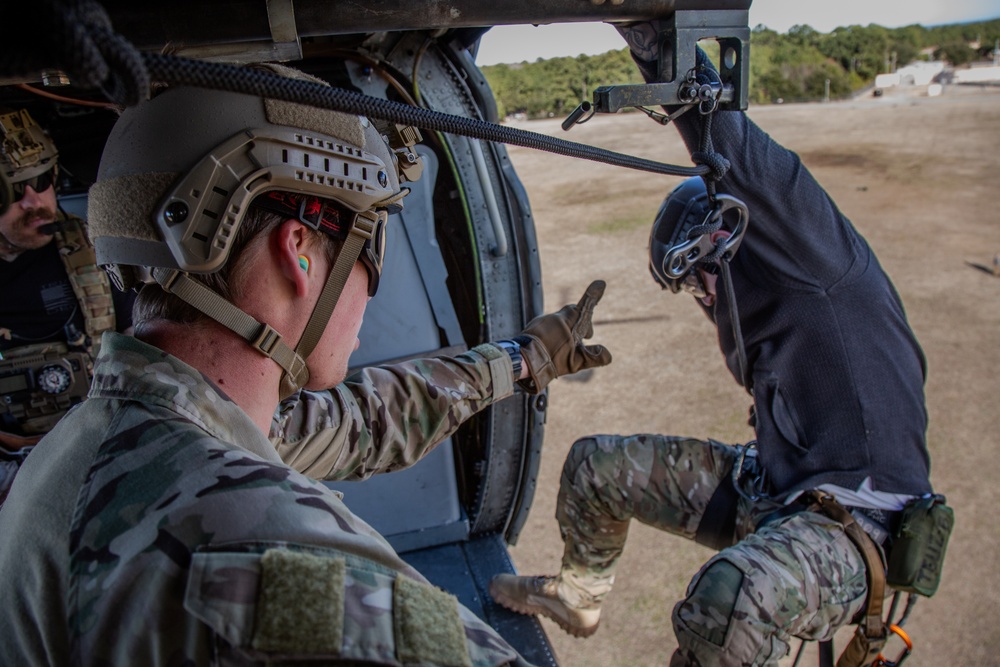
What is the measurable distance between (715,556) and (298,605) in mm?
1574

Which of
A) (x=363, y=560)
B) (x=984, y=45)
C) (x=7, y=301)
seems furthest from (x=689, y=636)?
(x=984, y=45)

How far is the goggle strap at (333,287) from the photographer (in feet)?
4.63

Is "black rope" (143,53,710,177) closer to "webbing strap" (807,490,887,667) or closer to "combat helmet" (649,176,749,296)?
"combat helmet" (649,176,749,296)

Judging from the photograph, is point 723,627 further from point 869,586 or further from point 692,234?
point 692,234

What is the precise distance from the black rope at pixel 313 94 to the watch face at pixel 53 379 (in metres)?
2.59

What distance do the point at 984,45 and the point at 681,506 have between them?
4950 centimetres

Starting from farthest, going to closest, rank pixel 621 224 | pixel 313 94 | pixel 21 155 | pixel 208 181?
pixel 621 224
pixel 21 155
pixel 208 181
pixel 313 94

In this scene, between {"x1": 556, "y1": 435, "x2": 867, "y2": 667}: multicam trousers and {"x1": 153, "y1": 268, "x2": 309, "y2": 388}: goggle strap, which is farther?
{"x1": 556, "y1": 435, "x2": 867, "y2": 667}: multicam trousers

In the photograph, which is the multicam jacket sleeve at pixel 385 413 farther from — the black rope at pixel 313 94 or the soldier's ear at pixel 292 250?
the black rope at pixel 313 94

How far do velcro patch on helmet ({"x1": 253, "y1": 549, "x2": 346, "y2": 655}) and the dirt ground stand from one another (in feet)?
9.55

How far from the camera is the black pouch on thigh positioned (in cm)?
231

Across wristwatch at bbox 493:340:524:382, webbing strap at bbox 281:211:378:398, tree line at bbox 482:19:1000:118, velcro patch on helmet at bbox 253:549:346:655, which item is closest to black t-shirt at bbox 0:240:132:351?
wristwatch at bbox 493:340:524:382

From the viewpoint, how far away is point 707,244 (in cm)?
218

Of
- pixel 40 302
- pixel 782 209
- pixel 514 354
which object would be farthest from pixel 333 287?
pixel 40 302
